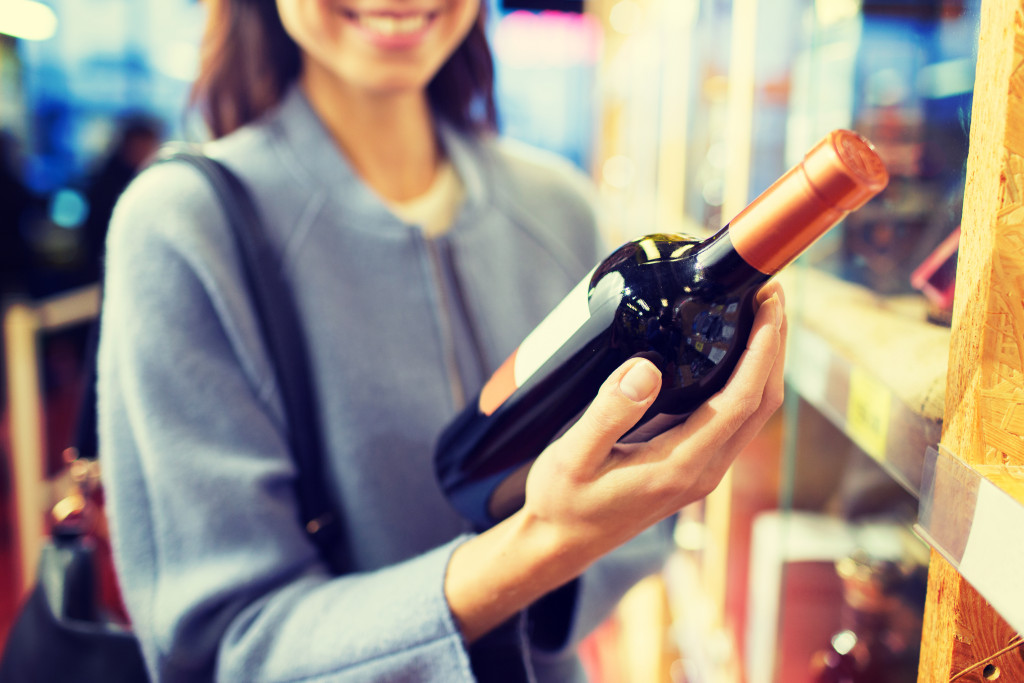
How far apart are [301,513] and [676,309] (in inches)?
19.4

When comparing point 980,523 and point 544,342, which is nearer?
point 980,523

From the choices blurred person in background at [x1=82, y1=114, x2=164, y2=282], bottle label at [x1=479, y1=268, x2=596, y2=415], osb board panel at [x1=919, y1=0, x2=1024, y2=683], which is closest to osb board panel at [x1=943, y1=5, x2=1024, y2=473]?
osb board panel at [x1=919, y1=0, x2=1024, y2=683]

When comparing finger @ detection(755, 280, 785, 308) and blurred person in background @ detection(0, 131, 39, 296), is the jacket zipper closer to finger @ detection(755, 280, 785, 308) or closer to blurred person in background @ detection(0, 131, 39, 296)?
finger @ detection(755, 280, 785, 308)

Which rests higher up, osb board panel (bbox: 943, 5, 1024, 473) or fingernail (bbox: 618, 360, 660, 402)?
osb board panel (bbox: 943, 5, 1024, 473)

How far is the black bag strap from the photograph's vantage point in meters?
0.75

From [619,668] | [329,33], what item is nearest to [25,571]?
[619,668]

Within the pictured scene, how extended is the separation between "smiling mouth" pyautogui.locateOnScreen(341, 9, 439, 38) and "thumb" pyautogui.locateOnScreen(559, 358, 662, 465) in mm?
548

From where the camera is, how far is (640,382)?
43 centimetres

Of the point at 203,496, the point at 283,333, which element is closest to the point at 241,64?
the point at 283,333

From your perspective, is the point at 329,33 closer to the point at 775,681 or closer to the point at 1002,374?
the point at 1002,374

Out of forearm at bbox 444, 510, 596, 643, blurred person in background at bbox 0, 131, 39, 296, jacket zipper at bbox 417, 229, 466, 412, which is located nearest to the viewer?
forearm at bbox 444, 510, 596, 643

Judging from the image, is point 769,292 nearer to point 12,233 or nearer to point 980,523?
point 980,523

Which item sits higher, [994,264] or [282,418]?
[994,264]

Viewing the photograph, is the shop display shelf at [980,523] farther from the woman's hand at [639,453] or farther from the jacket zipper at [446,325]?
the jacket zipper at [446,325]
